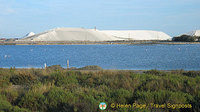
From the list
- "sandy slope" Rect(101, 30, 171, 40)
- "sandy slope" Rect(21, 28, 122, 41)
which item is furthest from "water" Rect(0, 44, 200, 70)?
"sandy slope" Rect(101, 30, 171, 40)

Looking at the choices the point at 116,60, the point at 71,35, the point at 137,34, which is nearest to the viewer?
the point at 116,60

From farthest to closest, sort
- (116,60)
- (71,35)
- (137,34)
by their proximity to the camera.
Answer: (137,34)
(71,35)
(116,60)

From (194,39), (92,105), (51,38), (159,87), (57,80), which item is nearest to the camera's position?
(92,105)

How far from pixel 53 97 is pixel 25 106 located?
2.24 feet

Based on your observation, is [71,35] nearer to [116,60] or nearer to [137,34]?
[137,34]

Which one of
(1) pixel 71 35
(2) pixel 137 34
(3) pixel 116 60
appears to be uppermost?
(1) pixel 71 35

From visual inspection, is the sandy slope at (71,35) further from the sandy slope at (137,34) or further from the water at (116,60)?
the water at (116,60)

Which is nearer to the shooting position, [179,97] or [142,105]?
[142,105]

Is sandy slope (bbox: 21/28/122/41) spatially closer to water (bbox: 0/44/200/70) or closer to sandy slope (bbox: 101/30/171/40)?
sandy slope (bbox: 101/30/171/40)

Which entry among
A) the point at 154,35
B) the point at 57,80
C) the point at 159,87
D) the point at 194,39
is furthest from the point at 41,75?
the point at 154,35

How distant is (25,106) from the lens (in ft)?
22.6

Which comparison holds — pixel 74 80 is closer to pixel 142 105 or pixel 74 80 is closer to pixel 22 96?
pixel 22 96

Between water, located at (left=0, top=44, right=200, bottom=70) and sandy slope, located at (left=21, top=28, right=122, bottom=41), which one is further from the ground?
sandy slope, located at (left=21, top=28, right=122, bottom=41)

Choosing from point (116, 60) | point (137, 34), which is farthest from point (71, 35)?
point (116, 60)
